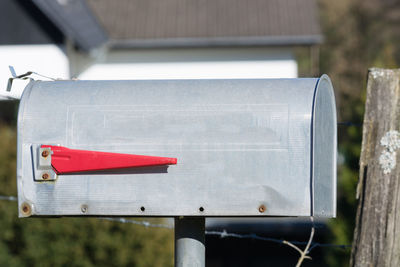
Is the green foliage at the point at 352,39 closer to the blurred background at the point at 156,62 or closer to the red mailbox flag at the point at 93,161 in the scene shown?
the blurred background at the point at 156,62

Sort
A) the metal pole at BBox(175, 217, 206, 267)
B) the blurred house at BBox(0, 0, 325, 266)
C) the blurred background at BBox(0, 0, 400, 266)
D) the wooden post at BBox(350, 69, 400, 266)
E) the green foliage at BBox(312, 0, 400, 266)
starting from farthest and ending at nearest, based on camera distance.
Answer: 1. the green foliage at BBox(312, 0, 400, 266)
2. the blurred house at BBox(0, 0, 325, 266)
3. the blurred background at BBox(0, 0, 400, 266)
4. the wooden post at BBox(350, 69, 400, 266)
5. the metal pole at BBox(175, 217, 206, 267)

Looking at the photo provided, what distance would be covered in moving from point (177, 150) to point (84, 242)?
210 inches

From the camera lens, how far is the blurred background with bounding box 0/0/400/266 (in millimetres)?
7367

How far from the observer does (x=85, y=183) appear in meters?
2.24

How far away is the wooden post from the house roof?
29.0ft

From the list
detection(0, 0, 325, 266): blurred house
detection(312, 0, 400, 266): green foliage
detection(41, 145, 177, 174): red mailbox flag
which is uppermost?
detection(312, 0, 400, 266): green foliage

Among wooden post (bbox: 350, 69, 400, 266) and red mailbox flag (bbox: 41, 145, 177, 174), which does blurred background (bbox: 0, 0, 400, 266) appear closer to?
wooden post (bbox: 350, 69, 400, 266)

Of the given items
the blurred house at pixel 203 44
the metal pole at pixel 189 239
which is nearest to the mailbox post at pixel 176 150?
the metal pole at pixel 189 239

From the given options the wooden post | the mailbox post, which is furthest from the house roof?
the mailbox post

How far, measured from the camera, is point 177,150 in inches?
86.7

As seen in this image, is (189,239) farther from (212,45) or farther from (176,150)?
(212,45)

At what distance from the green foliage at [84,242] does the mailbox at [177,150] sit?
4843 millimetres

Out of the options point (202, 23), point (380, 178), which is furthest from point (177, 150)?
point (202, 23)

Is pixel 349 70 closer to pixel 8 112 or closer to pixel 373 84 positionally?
pixel 8 112
